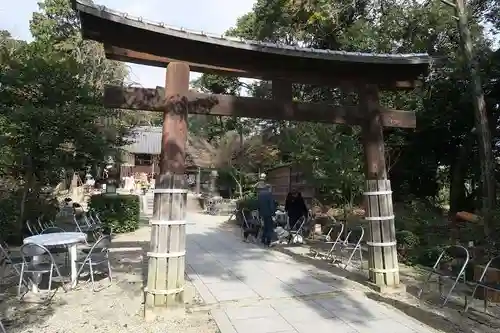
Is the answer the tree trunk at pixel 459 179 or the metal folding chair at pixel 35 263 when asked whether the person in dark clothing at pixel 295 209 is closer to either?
the tree trunk at pixel 459 179

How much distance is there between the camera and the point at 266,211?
29.6 ft

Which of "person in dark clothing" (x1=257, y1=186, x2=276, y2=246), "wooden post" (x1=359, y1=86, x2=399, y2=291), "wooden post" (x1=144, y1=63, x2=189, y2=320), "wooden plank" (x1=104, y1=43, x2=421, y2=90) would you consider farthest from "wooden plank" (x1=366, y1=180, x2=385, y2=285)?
"person in dark clothing" (x1=257, y1=186, x2=276, y2=246)

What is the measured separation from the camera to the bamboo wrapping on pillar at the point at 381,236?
18.3ft

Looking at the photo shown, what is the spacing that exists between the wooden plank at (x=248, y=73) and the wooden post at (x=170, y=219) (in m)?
0.42

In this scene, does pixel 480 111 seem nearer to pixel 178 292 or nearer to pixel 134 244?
pixel 178 292

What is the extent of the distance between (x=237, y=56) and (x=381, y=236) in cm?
329

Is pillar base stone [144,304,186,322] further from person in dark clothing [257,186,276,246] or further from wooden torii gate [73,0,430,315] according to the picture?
person in dark clothing [257,186,276,246]

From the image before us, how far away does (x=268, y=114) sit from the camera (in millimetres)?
5316

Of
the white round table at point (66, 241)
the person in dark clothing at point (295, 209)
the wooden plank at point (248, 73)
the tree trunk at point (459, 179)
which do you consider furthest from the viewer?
the tree trunk at point (459, 179)

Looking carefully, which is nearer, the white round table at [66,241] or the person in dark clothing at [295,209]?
the white round table at [66,241]

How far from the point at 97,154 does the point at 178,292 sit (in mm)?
6887

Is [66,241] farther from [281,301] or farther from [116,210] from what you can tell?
[116,210]

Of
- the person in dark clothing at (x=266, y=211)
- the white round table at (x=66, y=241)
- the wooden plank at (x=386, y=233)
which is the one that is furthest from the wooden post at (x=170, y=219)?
the person in dark clothing at (x=266, y=211)

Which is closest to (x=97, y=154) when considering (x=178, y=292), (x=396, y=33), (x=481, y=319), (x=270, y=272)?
(x=270, y=272)
